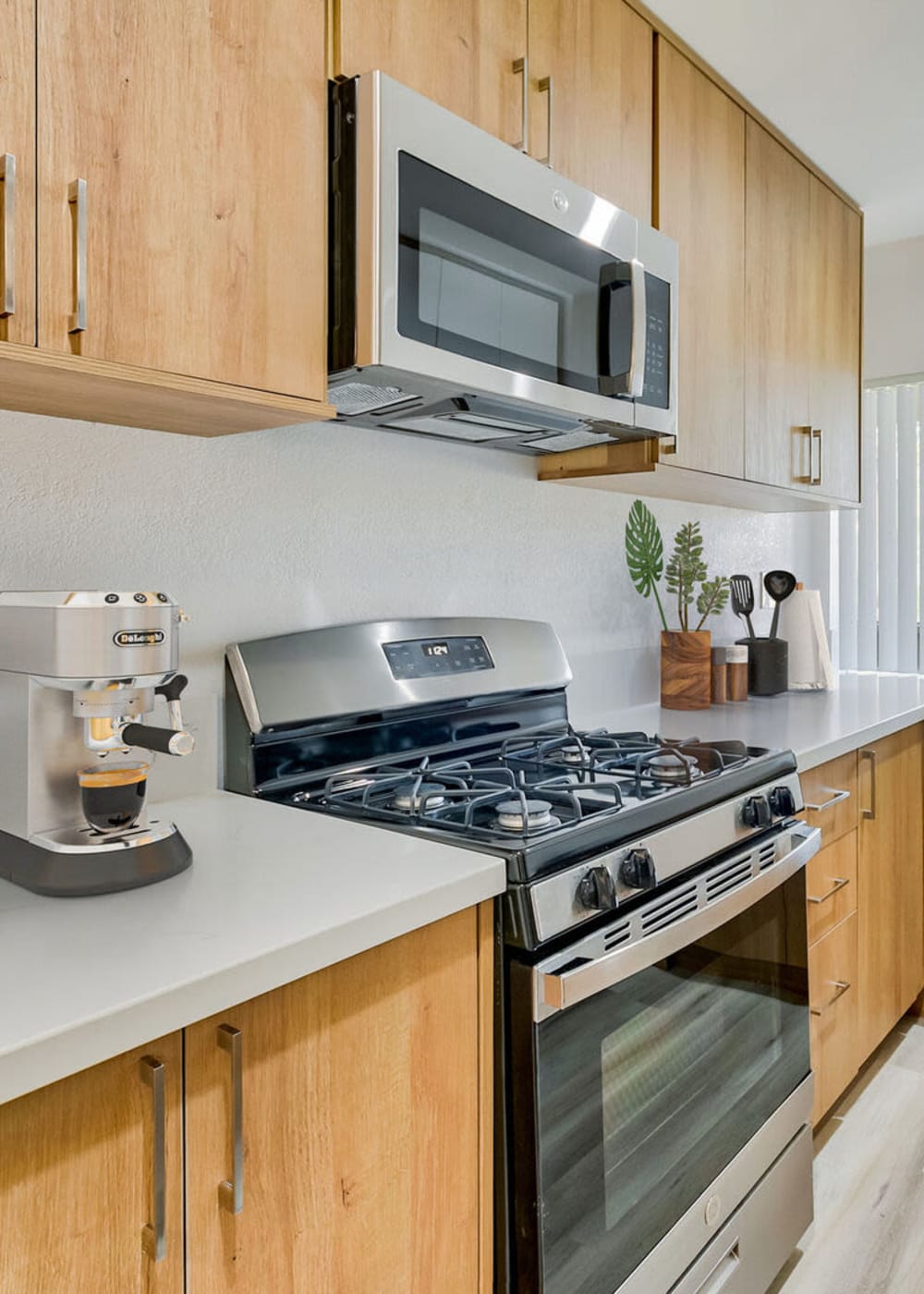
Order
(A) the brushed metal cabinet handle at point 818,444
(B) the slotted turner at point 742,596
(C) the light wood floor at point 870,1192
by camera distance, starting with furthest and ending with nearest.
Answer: (B) the slotted turner at point 742,596, (A) the brushed metal cabinet handle at point 818,444, (C) the light wood floor at point 870,1192

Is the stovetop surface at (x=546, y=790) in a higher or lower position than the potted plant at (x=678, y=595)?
lower

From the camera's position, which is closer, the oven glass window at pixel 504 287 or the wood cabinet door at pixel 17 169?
the wood cabinet door at pixel 17 169

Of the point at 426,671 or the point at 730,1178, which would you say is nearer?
the point at 730,1178

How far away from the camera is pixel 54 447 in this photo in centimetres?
131

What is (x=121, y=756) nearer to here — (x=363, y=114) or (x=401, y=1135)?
(x=401, y=1135)

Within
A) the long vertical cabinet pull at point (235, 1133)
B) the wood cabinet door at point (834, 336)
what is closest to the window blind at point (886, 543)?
the wood cabinet door at point (834, 336)

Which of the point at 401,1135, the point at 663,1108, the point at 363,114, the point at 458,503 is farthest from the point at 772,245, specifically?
the point at 401,1135

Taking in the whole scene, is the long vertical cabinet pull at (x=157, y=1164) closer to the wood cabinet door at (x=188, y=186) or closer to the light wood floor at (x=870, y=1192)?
the wood cabinet door at (x=188, y=186)

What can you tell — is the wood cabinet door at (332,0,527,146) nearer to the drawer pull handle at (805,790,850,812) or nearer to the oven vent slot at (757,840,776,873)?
the oven vent slot at (757,840,776,873)

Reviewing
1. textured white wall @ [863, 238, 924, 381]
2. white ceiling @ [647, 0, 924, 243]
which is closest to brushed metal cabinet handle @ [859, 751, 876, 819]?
white ceiling @ [647, 0, 924, 243]

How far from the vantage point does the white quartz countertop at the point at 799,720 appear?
2.00 metres

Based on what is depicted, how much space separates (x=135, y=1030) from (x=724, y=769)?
3.62ft

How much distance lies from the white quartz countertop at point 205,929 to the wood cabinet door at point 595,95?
47.6 inches

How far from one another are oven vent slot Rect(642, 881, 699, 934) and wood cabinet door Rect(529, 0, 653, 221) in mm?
1220
